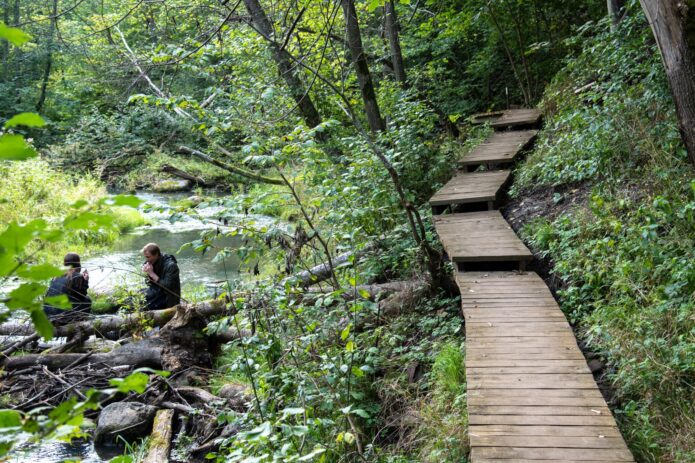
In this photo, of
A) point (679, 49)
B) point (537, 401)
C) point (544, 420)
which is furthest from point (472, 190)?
point (544, 420)

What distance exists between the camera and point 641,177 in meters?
5.90

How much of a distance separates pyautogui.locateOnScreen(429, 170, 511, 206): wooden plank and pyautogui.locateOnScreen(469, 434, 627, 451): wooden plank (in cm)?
450

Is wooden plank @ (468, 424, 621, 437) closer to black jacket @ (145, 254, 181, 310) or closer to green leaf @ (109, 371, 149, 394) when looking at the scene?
A: green leaf @ (109, 371, 149, 394)

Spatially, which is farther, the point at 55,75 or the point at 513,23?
the point at 55,75

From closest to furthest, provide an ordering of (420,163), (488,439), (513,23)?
(488,439), (420,163), (513,23)

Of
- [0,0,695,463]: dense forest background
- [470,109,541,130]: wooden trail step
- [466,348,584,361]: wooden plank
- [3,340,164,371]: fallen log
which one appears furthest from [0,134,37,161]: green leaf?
[470,109,541,130]: wooden trail step

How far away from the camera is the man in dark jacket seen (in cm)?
787

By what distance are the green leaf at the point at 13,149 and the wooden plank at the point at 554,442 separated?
9.64ft

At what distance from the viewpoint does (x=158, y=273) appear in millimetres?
8055

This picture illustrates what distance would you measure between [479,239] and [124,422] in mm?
4462

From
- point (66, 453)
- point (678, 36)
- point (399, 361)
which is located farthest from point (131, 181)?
point (678, 36)

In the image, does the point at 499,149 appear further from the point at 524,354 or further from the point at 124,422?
the point at 124,422

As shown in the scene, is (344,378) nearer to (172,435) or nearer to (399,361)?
(399,361)

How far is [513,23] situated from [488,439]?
12791 millimetres
